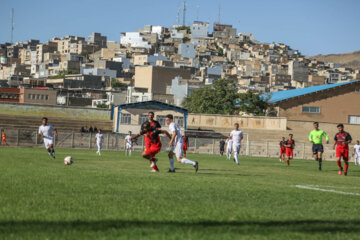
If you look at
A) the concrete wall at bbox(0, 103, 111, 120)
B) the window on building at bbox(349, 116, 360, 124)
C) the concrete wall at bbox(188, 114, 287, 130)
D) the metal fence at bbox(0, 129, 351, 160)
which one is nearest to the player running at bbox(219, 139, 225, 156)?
the metal fence at bbox(0, 129, 351, 160)

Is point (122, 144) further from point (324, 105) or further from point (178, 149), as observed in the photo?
point (324, 105)

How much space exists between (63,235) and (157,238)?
0.97 metres

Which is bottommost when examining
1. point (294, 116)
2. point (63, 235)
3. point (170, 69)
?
point (63, 235)

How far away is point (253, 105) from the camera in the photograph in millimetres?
87312

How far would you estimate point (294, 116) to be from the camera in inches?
3324

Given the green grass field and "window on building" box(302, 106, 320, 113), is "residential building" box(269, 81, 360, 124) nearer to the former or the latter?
"window on building" box(302, 106, 320, 113)

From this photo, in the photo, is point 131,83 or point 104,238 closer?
point 104,238

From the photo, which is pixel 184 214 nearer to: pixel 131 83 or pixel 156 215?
pixel 156 215

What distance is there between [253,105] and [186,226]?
81313mm

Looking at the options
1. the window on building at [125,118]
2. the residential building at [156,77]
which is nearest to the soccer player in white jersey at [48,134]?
the window on building at [125,118]

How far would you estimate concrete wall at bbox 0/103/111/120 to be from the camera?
7991 cm

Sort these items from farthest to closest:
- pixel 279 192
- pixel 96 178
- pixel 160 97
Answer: pixel 160 97
pixel 96 178
pixel 279 192

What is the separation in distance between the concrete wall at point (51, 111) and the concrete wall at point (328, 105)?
26403mm

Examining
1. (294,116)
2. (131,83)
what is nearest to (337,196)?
(294,116)
